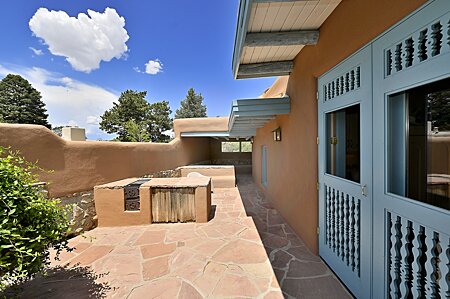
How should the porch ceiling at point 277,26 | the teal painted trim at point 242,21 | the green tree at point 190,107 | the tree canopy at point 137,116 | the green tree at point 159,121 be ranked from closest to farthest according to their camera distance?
the teal painted trim at point 242,21, the porch ceiling at point 277,26, the tree canopy at point 137,116, the green tree at point 159,121, the green tree at point 190,107

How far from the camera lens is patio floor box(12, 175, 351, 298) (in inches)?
103

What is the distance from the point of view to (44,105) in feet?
101

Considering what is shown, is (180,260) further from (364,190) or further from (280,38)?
(280,38)

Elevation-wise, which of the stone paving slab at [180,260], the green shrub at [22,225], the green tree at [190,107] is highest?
the green tree at [190,107]

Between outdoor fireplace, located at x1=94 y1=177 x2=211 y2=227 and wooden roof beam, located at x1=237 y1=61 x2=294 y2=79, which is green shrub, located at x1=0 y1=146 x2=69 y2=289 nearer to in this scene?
outdoor fireplace, located at x1=94 y1=177 x2=211 y2=227

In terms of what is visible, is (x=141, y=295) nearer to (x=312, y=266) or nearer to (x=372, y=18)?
(x=312, y=266)

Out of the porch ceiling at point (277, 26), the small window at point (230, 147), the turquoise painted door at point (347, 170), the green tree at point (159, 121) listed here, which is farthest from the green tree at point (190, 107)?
the turquoise painted door at point (347, 170)

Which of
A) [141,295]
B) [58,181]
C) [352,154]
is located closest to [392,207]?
[352,154]

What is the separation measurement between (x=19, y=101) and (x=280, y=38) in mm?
43039

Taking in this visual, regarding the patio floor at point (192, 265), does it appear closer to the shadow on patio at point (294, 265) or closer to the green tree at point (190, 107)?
the shadow on patio at point (294, 265)

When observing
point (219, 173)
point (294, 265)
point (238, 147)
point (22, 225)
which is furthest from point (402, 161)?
point (238, 147)

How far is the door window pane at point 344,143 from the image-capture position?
2520 millimetres

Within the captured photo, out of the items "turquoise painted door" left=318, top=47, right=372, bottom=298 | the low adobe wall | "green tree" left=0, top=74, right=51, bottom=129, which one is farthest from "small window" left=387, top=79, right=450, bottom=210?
"green tree" left=0, top=74, right=51, bottom=129

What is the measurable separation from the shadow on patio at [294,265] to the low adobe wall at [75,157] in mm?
5060
